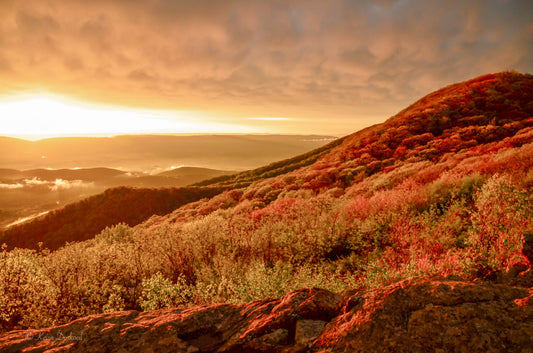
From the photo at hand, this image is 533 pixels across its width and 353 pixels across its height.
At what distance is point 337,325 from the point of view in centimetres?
219

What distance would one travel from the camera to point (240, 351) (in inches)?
88.3

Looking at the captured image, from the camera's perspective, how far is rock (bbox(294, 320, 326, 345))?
2191 millimetres

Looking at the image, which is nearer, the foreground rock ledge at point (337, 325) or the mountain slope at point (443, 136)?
the foreground rock ledge at point (337, 325)

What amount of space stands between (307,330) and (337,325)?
11.2 inches

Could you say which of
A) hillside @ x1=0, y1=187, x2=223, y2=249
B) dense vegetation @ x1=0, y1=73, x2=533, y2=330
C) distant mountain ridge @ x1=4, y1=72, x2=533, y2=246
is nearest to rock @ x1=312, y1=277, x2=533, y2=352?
dense vegetation @ x1=0, y1=73, x2=533, y2=330

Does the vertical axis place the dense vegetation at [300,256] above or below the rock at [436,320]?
below

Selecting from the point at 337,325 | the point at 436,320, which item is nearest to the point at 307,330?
the point at 337,325

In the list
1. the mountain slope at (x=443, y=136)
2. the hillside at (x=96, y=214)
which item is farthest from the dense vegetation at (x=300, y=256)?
the hillside at (x=96, y=214)

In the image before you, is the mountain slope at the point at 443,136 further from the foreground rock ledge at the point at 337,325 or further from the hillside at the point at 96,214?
the foreground rock ledge at the point at 337,325

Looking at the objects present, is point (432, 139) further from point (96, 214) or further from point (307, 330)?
point (96, 214)

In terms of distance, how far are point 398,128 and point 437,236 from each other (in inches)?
951

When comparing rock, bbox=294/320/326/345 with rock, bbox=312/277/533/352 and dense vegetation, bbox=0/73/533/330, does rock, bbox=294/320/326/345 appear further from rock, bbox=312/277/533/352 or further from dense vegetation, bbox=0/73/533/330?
dense vegetation, bbox=0/73/533/330

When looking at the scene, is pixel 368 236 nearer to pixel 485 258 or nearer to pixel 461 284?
pixel 485 258

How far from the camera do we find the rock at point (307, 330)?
2.19 m
